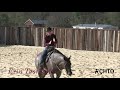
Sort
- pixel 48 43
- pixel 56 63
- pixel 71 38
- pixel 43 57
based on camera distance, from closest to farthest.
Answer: pixel 56 63, pixel 48 43, pixel 43 57, pixel 71 38

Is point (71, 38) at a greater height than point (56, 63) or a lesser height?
greater

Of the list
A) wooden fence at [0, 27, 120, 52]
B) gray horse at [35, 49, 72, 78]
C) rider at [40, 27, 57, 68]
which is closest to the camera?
gray horse at [35, 49, 72, 78]

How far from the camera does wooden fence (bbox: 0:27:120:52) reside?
20281 mm

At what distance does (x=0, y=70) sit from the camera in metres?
11.4

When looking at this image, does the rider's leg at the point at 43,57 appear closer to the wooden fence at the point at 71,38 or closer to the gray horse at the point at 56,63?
the gray horse at the point at 56,63

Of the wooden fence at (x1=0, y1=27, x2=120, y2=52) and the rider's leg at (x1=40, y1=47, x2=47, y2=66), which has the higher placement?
the wooden fence at (x1=0, y1=27, x2=120, y2=52)

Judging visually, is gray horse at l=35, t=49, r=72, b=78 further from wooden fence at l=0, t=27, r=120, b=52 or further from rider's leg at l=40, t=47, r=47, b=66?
wooden fence at l=0, t=27, r=120, b=52

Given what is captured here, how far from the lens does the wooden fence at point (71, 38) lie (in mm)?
20281

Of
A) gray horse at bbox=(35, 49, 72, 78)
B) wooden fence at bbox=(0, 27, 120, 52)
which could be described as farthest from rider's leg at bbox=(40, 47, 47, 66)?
wooden fence at bbox=(0, 27, 120, 52)

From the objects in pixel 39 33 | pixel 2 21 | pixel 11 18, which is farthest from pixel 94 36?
pixel 11 18

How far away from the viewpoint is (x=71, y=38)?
22141mm

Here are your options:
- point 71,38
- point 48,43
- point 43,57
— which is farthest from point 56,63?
point 71,38

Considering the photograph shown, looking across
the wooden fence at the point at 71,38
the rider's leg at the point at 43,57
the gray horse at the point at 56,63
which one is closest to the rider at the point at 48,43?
the rider's leg at the point at 43,57

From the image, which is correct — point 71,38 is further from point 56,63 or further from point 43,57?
point 56,63
